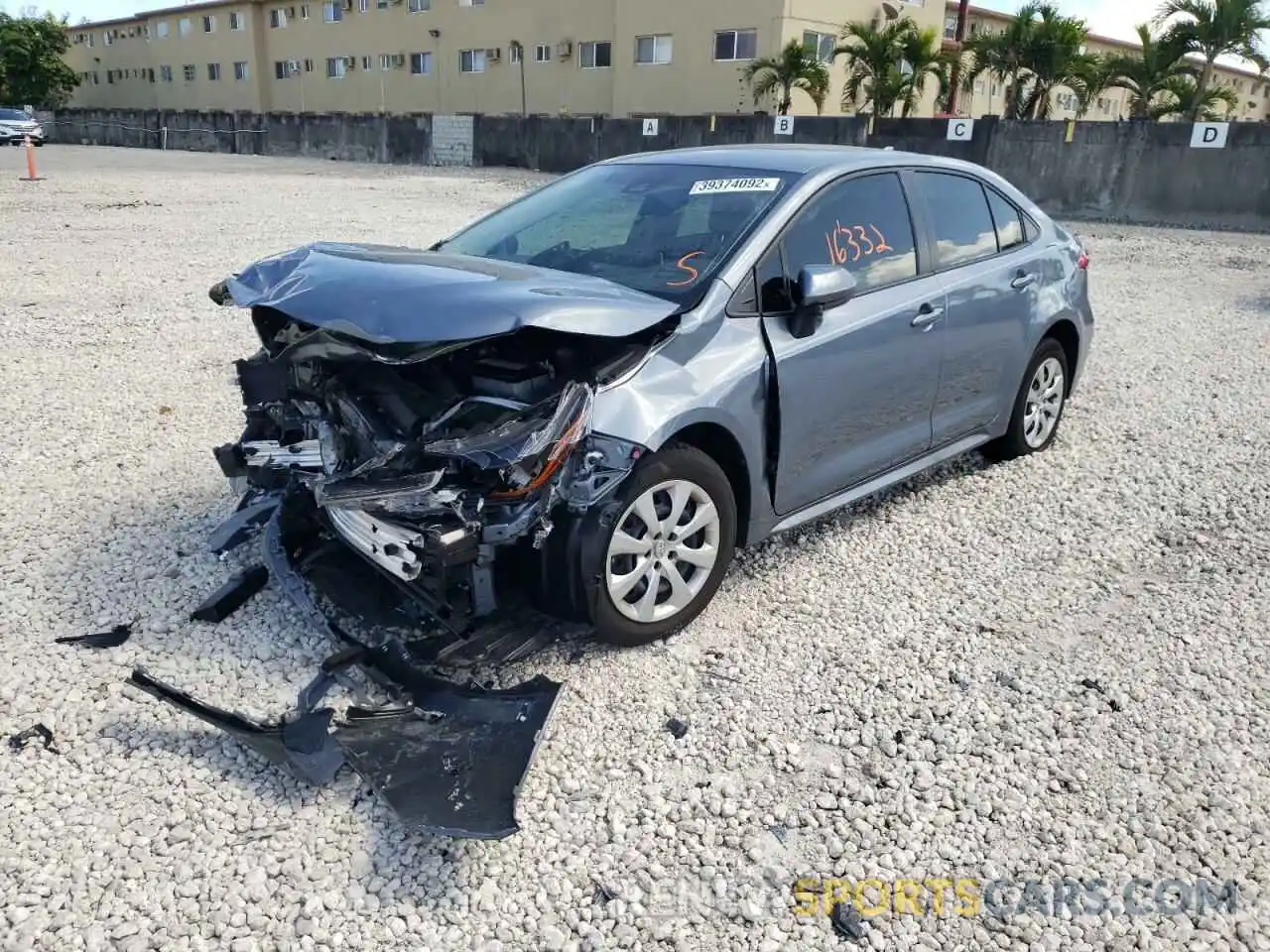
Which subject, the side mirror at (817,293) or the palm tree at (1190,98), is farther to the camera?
the palm tree at (1190,98)

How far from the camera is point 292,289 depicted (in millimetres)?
3504

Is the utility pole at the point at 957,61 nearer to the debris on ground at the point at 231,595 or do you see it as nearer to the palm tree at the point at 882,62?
the palm tree at the point at 882,62

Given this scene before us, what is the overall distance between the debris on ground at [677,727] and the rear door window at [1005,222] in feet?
10.7

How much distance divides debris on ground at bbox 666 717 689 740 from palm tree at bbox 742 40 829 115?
30590 millimetres

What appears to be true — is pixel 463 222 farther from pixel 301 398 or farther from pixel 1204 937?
pixel 1204 937

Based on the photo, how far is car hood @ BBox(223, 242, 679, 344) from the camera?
308 cm

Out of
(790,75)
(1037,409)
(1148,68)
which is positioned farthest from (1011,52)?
(1037,409)

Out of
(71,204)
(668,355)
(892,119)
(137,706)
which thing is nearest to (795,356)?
(668,355)

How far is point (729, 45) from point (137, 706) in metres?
33.9

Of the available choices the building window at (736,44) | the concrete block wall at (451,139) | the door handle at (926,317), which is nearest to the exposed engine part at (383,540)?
the door handle at (926,317)

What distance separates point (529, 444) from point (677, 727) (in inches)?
41.0

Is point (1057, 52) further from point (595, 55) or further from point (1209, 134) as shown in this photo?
point (595, 55)

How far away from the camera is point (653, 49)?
116ft

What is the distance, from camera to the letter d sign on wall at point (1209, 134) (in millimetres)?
17906
